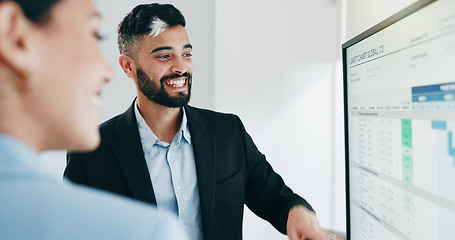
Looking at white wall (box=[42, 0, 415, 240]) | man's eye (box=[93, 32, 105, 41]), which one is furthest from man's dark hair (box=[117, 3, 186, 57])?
man's eye (box=[93, 32, 105, 41])

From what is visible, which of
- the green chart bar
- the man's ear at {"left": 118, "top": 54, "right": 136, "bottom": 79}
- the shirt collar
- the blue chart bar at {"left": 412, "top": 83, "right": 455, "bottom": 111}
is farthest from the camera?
the man's ear at {"left": 118, "top": 54, "right": 136, "bottom": 79}

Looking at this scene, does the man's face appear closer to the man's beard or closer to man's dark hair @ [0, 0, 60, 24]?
the man's beard

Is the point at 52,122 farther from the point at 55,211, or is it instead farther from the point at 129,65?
the point at 129,65

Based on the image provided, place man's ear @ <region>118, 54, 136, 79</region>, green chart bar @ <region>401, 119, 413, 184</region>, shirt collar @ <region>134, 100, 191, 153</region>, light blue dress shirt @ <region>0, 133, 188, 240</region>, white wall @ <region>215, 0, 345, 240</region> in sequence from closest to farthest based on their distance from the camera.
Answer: light blue dress shirt @ <region>0, 133, 188, 240</region>
green chart bar @ <region>401, 119, 413, 184</region>
shirt collar @ <region>134, 100, 191, 153</region>
man's ear @ <region>118, 54, 136, 79</region>
white wall @ <region>215, 0, 345, 240</region>

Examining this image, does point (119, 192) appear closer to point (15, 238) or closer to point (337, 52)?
point (15, 238)

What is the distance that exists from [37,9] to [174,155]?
1.05 m

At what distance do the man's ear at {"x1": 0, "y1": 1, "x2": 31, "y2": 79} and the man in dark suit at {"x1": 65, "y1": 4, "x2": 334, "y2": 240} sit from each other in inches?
37.4

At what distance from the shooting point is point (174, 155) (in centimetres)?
137

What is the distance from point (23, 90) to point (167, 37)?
1.10 metres

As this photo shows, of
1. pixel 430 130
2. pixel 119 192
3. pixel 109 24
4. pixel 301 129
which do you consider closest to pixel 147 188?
pixel 119 192

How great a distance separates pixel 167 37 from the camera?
1416 millimetres

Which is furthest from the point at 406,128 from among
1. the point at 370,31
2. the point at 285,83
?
the point at 285,83

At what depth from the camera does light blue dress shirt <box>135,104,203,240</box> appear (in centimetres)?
130

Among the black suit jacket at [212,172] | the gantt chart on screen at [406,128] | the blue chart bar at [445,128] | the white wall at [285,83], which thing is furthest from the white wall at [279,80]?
the blue chart bar at [445,128]
